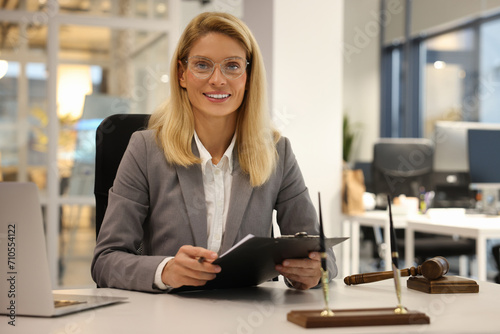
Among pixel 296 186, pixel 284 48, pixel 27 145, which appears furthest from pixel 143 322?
pixel 27 145

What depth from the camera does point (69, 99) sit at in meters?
4.98

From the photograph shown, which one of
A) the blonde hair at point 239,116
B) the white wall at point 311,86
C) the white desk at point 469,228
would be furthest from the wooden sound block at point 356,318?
the white wall at point 311,86

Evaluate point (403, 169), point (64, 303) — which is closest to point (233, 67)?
point (64, 303)

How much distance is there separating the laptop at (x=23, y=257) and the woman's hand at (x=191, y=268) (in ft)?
0.88

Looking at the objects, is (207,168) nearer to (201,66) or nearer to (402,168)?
(201,66)

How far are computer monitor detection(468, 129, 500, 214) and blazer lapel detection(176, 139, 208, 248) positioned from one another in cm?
284

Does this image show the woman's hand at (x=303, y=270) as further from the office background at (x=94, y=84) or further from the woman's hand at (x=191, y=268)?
the office background at (x=94, y=84)

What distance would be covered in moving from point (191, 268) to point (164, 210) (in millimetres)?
401

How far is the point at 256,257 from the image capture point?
1300 millimetres

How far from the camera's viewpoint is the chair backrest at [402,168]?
4.75m

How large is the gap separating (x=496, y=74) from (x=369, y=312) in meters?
7.38

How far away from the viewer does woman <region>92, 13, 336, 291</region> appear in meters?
1.71

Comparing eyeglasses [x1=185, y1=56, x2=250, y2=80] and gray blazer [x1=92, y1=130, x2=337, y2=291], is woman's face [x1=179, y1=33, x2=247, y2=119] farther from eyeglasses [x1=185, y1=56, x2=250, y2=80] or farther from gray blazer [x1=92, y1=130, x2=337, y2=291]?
gray blazer [x1=92, y1=130, x2=337, y2=291]

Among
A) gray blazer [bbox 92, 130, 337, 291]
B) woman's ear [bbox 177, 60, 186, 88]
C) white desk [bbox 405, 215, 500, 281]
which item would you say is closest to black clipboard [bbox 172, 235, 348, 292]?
gray blazer [bbox 92, 130, 337, 291]
